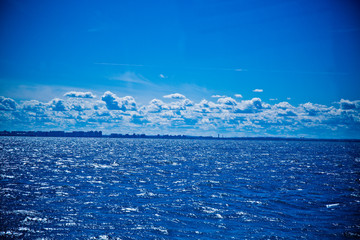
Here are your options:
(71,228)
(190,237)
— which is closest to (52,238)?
(71,228)

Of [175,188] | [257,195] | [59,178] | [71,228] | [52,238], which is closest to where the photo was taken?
[52,238]

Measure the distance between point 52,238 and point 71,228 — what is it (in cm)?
195

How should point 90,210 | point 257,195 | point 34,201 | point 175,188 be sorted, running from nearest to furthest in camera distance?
1. point 90,210
2. point 34,201
3. point 257,195
4. point 175,188

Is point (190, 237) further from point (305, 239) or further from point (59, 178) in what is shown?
point (59, 178)

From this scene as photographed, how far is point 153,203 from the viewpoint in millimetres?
27719

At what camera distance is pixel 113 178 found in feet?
141

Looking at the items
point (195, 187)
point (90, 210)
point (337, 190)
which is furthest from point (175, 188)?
point (337, 190)

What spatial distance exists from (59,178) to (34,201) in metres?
15.1

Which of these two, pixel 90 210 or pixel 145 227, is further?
pixel 90 210

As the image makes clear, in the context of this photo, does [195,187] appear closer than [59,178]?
Yes

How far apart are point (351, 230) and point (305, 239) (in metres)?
5.31

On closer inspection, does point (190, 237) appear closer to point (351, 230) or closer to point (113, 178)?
point (351, 230)

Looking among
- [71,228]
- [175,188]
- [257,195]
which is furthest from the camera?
[175,188]

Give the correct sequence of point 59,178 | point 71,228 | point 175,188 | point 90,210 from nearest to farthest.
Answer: point 71,228
point 90,210
point 175,188
point 59,178
